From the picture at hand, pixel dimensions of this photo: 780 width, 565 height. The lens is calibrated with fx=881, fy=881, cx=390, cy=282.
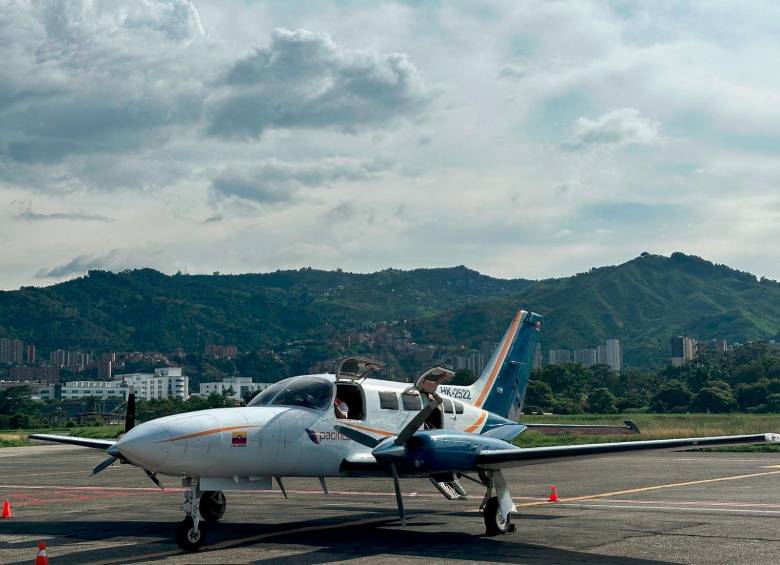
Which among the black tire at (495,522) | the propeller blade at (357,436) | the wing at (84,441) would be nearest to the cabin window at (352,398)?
the propeller blade at (357,436)

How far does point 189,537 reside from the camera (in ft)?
50.9

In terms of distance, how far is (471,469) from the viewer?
17219 mm

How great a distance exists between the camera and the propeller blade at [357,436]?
18344mm

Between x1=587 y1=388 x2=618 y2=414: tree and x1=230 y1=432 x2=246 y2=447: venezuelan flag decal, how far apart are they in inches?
4092

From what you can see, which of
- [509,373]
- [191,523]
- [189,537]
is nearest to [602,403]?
[509,373]

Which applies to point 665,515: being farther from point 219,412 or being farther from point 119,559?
point 119,559

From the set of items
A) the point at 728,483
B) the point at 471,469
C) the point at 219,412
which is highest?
the point at 219,412

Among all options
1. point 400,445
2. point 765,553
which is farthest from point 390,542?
point 765,553

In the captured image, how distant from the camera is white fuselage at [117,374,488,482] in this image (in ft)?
51.6

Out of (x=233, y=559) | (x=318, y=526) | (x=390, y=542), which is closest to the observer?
(x=233, y=559)

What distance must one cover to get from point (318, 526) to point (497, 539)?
4.26 meters

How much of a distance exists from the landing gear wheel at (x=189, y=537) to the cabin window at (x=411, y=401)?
232 inches

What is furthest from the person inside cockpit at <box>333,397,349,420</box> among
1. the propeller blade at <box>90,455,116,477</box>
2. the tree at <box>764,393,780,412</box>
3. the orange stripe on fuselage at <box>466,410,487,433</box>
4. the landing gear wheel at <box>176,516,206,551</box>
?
the tree at <box>764,393,780,412</box>

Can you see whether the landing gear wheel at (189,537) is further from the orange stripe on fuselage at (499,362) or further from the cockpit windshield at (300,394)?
the orange stripe on fuselage at (499,362)
